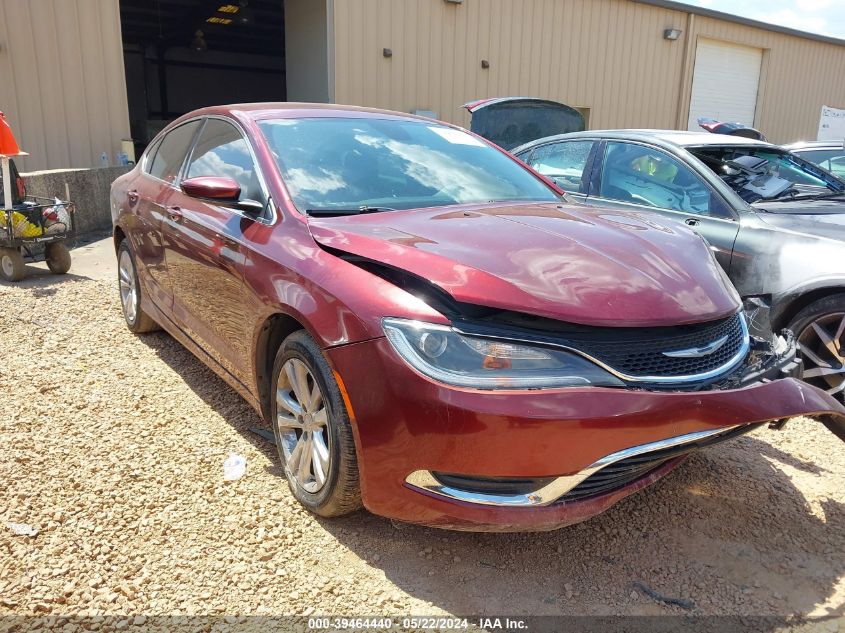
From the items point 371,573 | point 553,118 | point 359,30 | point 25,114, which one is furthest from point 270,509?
point 359,30

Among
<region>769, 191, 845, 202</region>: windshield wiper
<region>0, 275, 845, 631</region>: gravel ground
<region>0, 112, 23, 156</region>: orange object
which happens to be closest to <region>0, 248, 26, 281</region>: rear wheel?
<region>0, 112, 23, 156</region>: orange object

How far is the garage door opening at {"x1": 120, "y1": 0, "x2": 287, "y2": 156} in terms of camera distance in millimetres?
17969

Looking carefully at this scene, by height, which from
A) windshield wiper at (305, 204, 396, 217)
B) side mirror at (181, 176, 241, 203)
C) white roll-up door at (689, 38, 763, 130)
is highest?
white roll-up door at (689, 38, 763, 130)

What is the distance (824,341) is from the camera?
3457 mm

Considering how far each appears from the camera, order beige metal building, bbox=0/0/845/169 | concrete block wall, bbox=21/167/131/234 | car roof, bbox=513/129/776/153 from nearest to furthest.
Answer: car roof, bbox=513/129/776/153 < concrete block wall, bbox=21/167/131/234 < beige metal building, bbox=0/0/845/169

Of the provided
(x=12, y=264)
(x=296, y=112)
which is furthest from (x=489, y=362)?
(x=12, y=264)

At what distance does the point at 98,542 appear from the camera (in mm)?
2434

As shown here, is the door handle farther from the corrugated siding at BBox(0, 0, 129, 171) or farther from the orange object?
the corrugated siding at BBox(0, 0, 129, 171)

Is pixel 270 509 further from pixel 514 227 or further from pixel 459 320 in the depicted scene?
pixel 514 227

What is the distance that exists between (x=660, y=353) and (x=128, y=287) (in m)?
3.98

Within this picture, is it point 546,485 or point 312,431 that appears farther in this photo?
point 312,431

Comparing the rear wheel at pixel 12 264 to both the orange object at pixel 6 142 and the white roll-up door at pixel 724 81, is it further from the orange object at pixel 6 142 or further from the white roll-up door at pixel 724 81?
the white roll-up door at pixel 724 81

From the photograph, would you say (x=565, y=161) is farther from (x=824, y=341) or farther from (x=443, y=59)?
(x=443, y=59)

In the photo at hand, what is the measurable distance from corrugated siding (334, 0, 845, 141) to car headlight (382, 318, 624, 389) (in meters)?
10.5
